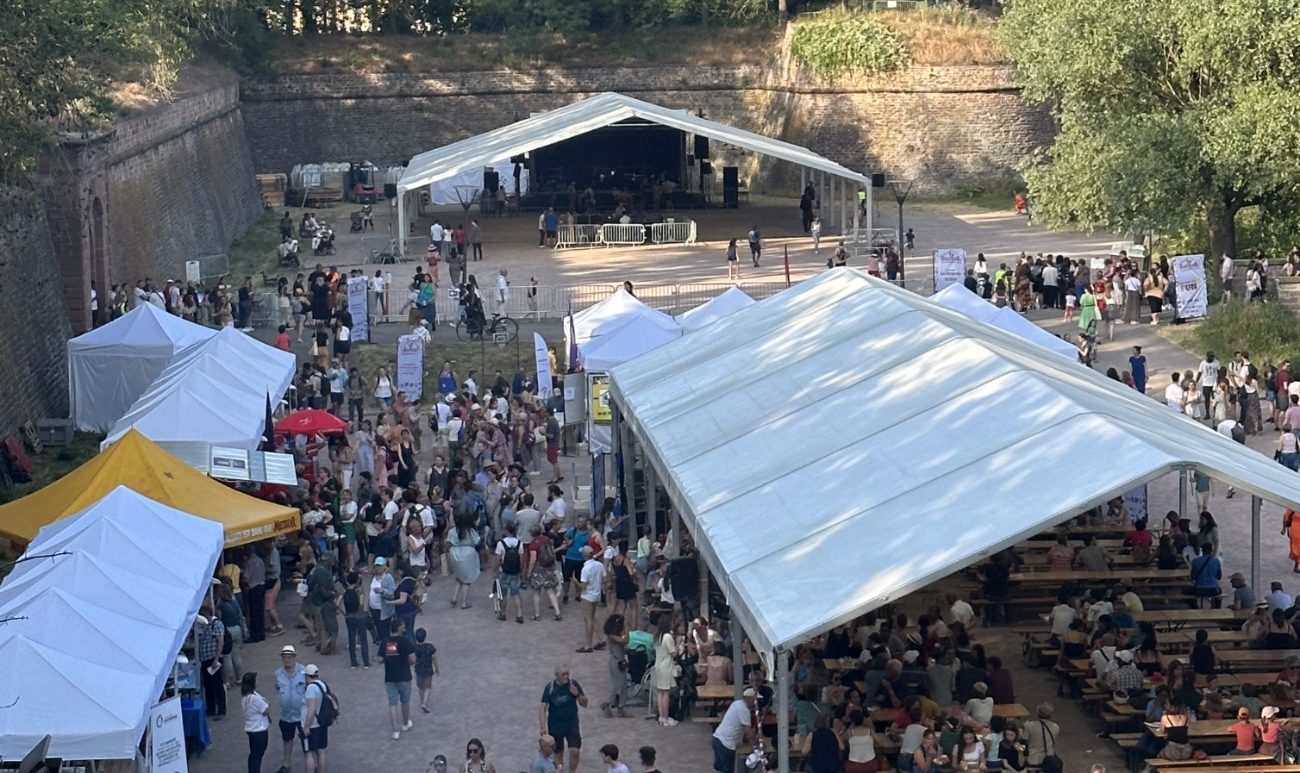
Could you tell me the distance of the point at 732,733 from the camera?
580 inches

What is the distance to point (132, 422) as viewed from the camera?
21.4m

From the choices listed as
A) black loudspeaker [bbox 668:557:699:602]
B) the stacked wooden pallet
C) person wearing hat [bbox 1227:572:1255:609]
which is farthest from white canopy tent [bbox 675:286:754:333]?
the stacked wooden pallet

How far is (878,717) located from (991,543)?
2.48 metres

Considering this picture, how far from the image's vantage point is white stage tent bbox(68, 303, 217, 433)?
26.5 meters

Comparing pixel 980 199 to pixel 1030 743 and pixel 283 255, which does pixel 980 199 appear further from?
pixel 1030 743

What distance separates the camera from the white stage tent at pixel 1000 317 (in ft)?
83.7

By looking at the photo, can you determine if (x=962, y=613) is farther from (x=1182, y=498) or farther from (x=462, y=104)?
(x=462, y=104)

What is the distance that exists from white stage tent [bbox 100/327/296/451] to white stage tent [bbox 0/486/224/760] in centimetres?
433

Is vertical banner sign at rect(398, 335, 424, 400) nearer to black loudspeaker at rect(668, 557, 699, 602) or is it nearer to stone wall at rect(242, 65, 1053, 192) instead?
black loudspeaker at rect(668, 557, 699, 602)

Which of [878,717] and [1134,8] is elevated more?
[1134,8]

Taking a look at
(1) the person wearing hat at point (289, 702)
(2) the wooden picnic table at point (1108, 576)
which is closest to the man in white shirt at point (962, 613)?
(2) the wooden picnic table at point (1108, 576)

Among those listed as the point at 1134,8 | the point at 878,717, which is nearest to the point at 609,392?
the point at 878,717

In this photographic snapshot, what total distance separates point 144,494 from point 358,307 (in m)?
13.3

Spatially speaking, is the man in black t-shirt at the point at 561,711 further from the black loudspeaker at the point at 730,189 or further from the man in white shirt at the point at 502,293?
the black loudspeaker at the point at 730,189
